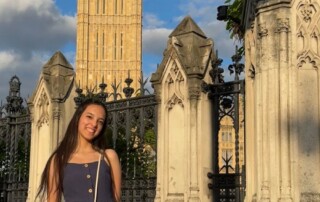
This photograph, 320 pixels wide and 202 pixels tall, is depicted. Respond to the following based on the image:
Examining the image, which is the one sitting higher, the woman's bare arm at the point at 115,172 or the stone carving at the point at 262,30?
the stone carving at the point at 262,30

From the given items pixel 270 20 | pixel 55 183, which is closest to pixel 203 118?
pixel 270 20

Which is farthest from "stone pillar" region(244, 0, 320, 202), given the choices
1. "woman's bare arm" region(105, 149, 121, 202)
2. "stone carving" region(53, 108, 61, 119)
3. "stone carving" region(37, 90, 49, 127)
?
"stone carving" region(37, 90, 49, 127)

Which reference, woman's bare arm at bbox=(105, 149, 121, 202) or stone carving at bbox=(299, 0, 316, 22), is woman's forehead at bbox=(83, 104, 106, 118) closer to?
woman's bare arm at bbox=(105, 149, 121, 202)

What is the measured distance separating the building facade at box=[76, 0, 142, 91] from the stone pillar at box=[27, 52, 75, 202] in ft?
289

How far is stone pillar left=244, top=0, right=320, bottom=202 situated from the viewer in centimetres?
684

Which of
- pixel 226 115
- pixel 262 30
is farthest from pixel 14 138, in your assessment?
pixel 262 30

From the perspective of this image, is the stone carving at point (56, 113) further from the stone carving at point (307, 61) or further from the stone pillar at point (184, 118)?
the stone carving at point (307, 61)

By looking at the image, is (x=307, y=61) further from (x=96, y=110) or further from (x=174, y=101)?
(x=96, y=110)

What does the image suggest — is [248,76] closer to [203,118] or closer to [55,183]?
[203,118]

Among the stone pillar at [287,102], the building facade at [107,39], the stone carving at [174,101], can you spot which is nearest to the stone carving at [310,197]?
the stone pillar at [287,102]

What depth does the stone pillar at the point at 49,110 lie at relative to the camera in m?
12.2

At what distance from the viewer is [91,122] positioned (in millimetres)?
3107

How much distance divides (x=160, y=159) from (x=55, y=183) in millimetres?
6915

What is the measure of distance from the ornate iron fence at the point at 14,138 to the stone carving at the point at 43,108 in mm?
891
